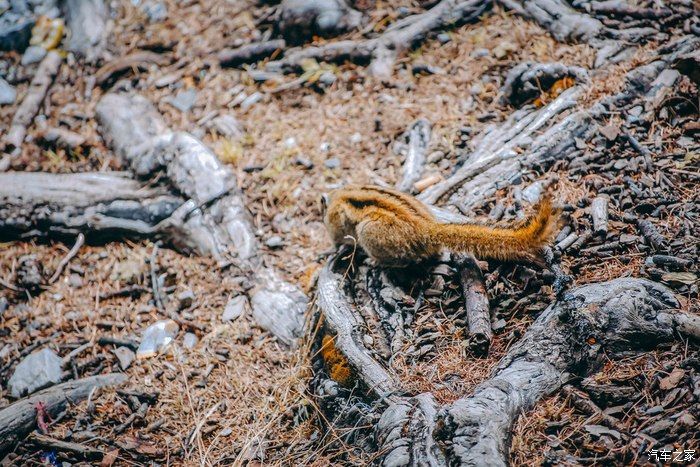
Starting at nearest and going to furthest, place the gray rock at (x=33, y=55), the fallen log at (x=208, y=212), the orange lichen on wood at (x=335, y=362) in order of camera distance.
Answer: the orange lichen on wood at (x=335, y=362)
the fallen log at (x=208, y=212)
the gray rock at (x=33, y=55)

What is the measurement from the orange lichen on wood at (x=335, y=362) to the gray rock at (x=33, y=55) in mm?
6441

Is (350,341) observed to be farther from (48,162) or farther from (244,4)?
(244,4)

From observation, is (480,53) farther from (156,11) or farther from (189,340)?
(156,11)

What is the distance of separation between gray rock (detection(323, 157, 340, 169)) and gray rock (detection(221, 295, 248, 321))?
5.54 ft

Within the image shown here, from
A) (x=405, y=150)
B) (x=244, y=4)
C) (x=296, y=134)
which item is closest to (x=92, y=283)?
(x=296, y=134)

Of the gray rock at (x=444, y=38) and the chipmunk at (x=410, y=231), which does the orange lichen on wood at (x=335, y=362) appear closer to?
the chipmunk at (x=410, y=231)

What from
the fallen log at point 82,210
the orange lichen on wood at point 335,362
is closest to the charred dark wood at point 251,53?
the fallen log at point 82,210

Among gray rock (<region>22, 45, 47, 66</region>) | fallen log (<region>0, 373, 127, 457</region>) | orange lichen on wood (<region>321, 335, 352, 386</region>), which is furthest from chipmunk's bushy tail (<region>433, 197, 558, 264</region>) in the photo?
gray rock (<region>22, 45, 47, 66</region>)

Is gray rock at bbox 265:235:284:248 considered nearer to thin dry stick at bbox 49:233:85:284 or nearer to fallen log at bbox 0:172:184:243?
fallen log at bbox 0:172:184:243

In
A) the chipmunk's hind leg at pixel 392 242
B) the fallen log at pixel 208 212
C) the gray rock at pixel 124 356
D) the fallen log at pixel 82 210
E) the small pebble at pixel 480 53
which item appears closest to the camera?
the chipmunk's hind leg at pixel 392 242

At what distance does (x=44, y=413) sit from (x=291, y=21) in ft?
17.0

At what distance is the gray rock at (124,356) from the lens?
158 inches

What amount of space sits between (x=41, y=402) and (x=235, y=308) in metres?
1.56

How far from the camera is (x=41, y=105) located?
21.2ft
